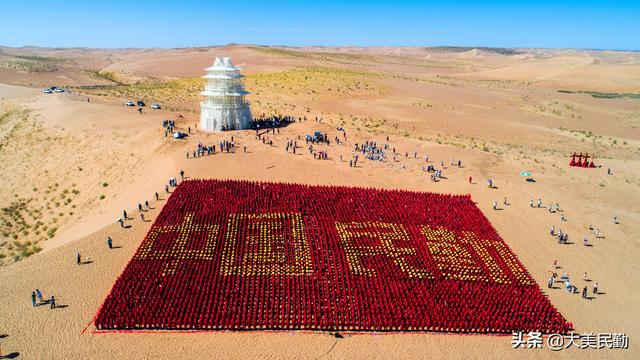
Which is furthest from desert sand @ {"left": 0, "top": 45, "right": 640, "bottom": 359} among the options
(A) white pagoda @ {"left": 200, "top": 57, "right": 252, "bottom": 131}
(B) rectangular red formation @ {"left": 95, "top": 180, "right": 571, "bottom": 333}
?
(A) white pagoda @ {"left": 200, "top": 57, "right": 252, "bottom": 131}

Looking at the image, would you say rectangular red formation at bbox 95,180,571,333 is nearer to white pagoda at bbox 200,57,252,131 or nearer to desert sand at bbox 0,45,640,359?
desert sand at bbox 0,45,640,359

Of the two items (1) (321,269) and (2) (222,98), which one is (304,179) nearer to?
(1) (321,269)

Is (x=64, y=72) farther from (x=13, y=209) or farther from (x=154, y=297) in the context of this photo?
(x=154, y=297)

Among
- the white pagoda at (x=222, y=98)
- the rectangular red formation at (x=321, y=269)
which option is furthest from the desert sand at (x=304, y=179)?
the white pagoda at (x=222, y=98)

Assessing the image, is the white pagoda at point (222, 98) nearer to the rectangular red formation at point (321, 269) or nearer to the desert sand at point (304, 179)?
the desert sand at point (304, 179)

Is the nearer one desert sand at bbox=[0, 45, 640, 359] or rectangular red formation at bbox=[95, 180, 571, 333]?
desert sand at bbox=[0, 45, 640, 359]

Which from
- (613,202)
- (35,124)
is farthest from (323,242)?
(35,124)
